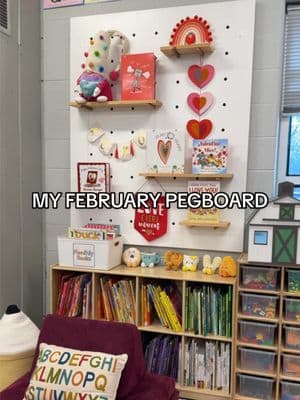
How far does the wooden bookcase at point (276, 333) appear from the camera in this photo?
6.10 feet

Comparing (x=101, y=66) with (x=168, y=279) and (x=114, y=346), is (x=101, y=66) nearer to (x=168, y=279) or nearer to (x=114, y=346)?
(x=168, y=279)

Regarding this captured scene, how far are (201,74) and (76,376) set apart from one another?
1.68 m

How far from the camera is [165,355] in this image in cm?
210

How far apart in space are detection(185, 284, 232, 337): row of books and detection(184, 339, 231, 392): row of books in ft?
0.28

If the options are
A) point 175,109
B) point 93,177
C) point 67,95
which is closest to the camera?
point 175,109

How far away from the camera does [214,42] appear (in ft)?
7.05

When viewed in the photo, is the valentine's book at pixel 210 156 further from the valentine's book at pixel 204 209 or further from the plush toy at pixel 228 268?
the plush toy at pixel 228 268

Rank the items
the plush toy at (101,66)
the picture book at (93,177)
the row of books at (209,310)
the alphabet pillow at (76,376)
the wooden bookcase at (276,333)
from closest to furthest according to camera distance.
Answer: the alphabet pillow at (76,376)
the wooden bookcase at (276,333)
the row of books at (209,310)
the plush toy at (101,66)
the picture book at (93,177)

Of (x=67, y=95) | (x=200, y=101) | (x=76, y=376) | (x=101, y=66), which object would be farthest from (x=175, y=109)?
(x=76, y=376)

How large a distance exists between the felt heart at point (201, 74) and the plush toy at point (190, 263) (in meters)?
1.00

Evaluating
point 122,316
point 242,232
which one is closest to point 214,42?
point 242,232

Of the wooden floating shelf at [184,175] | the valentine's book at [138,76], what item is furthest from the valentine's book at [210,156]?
the valentine's book at [138,76]

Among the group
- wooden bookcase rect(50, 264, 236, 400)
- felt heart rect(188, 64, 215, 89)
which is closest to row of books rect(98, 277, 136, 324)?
wooden bookcase rect(50, 264, 236, 400)

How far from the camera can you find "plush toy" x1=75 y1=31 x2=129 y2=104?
86.5 inches
